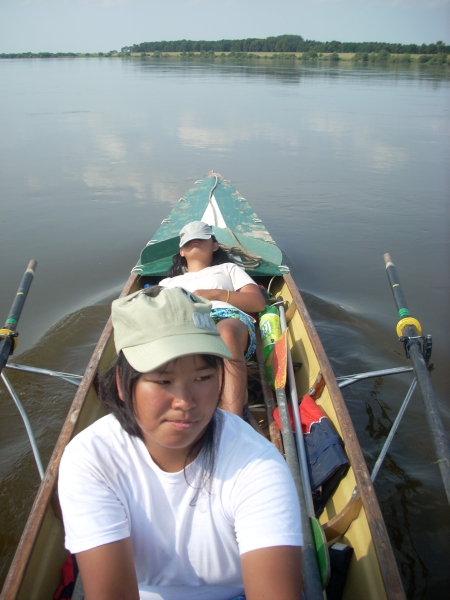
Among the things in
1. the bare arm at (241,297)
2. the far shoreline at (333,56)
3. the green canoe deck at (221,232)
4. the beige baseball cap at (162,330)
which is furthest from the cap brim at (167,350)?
the far shoreline at (333,56)

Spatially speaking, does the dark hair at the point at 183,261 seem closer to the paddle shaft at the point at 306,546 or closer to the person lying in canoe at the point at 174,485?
the paddle shaft at the point at 306,546

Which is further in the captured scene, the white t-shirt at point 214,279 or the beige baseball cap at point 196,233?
the beige baseball cap at point 196,233

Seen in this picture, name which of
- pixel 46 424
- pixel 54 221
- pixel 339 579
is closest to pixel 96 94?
pixel 54 221

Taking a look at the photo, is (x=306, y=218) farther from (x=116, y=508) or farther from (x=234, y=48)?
(x=234, y=48)

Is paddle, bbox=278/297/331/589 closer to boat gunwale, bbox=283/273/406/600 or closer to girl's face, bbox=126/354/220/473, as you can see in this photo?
boat gunwale, bbox=283/273/406/600

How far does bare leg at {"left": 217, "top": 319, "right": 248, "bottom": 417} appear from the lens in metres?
2.72

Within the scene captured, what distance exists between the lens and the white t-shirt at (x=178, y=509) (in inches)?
51.6

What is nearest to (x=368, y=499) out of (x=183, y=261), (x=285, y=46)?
(x=183, y=261)

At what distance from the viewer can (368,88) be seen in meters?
26.7

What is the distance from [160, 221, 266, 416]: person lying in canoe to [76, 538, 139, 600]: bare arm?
56.1 inches

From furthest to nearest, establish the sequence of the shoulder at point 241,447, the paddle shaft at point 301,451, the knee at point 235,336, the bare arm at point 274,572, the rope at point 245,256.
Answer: the rope at point 245,256 < the knee at point 235,336 < the paddle shaft at point 301,451 < the shoulder at point 241,447 < the bare arm at point 274,572

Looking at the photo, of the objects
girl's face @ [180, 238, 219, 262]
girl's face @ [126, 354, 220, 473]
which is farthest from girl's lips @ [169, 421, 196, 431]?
girl's face @ [180, 238, 219, 262]

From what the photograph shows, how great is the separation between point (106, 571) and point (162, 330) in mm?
661

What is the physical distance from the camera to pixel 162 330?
135 centimetres
